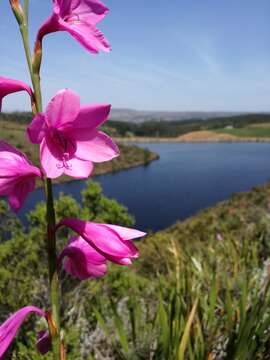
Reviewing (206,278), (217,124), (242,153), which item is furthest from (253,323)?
(217,124)

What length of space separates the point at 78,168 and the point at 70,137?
0.37 ft

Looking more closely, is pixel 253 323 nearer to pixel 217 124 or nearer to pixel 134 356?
pixel 134 356

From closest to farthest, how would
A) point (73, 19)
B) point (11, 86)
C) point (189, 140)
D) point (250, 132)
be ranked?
point (11, 86) → point (73, 19) → point (250, 132) → point (189, 140)

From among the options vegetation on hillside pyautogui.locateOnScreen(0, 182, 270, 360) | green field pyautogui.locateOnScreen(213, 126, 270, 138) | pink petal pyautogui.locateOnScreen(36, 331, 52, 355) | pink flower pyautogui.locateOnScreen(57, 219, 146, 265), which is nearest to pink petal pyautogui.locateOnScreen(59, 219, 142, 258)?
pink flower pyautogui.locateOnScreen(57, 219, 146, 265)

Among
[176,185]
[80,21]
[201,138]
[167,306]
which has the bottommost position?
[176,185]

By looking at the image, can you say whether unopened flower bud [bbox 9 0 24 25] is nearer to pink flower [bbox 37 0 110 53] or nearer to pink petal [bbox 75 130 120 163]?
pink flower [bbox 37 0 110 53]

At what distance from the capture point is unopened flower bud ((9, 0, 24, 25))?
1.33 metres

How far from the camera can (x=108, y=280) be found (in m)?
6.30

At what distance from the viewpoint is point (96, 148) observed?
1.33m

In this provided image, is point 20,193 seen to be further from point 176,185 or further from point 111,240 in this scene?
point 176,185

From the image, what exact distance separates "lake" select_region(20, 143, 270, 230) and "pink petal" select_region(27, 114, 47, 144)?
43385mm

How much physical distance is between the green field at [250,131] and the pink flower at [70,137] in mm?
142818

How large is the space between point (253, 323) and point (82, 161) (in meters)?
1.90

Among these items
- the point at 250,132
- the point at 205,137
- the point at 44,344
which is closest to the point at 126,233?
the point at 44,344
